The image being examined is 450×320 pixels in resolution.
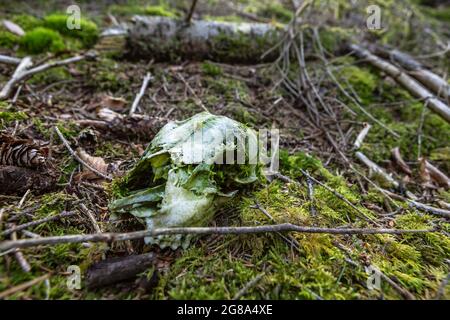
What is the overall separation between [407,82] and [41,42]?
4.50 meters

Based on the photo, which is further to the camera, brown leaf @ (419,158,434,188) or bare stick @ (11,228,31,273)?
brown leaf @ (419,158,434,188)

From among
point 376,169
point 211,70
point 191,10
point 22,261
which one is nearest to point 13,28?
point 191,10

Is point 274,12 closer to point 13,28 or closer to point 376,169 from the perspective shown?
point 13,28

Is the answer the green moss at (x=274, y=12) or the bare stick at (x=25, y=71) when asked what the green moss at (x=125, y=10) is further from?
the green moss at (x=274, y=12)

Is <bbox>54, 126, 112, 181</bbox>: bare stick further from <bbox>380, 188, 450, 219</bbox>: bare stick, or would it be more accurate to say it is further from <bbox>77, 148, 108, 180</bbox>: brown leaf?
<bbox>380, 188, 450, 219</bbox>: bare stick

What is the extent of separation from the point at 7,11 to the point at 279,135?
444 cm

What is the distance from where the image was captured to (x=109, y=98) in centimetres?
323

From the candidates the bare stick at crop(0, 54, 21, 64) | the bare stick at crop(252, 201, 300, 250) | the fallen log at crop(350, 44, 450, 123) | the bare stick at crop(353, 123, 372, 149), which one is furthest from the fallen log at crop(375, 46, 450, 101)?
the bare stick at crop(0, 54, 21, 64)

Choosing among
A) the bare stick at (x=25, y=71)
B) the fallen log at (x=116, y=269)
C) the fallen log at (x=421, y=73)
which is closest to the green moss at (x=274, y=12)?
the fallen log at (x=421, y=73)

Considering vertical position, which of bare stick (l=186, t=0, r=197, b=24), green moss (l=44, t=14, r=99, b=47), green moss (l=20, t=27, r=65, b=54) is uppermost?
bare stick (l=186, t=0, r=197, b=24)

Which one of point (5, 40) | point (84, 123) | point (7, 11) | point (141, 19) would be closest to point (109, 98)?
point (84, 123)

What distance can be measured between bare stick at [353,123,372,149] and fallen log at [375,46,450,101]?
1091 mm

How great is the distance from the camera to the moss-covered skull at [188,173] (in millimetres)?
1636

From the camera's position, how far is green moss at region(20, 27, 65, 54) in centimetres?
377
